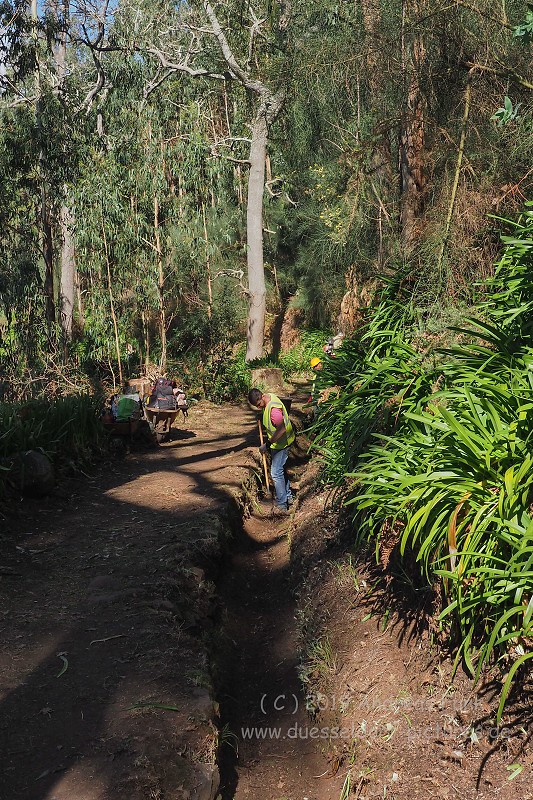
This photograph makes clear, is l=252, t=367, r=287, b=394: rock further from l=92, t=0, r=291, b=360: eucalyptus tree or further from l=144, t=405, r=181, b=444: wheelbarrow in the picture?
l=144, t=405, r=181, b=444: wheelbarrow

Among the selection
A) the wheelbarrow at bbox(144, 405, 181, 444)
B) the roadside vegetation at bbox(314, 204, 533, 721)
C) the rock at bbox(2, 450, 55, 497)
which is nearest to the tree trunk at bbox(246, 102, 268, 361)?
the wheelbarrow at bbox(144, 405, 181, 444)

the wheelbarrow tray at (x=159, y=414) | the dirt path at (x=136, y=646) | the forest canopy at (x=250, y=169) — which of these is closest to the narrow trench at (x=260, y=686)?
the dirt path at (x=136, y=646)

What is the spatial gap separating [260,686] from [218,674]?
0.40 m

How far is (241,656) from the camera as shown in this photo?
21.7 ft

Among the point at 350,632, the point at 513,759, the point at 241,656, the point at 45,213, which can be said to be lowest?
the point at 241,656

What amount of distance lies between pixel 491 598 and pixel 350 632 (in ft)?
6.87

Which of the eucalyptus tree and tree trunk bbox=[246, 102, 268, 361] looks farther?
tree trunk bbox=[246, 102, 268, 361]

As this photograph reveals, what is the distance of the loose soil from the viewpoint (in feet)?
13.2

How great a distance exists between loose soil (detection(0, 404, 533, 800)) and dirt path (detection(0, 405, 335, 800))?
15 mm

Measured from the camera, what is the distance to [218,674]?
5961 mm

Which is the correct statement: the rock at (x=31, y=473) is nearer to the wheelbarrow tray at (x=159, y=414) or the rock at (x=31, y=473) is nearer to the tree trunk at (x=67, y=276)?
the wheelbarrow tray at (x=159, y=414)

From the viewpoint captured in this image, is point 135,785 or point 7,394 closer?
point 135,785

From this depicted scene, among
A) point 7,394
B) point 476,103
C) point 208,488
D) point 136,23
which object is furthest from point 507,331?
point 136,23

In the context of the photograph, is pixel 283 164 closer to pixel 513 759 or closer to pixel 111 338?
pixel 111 338
